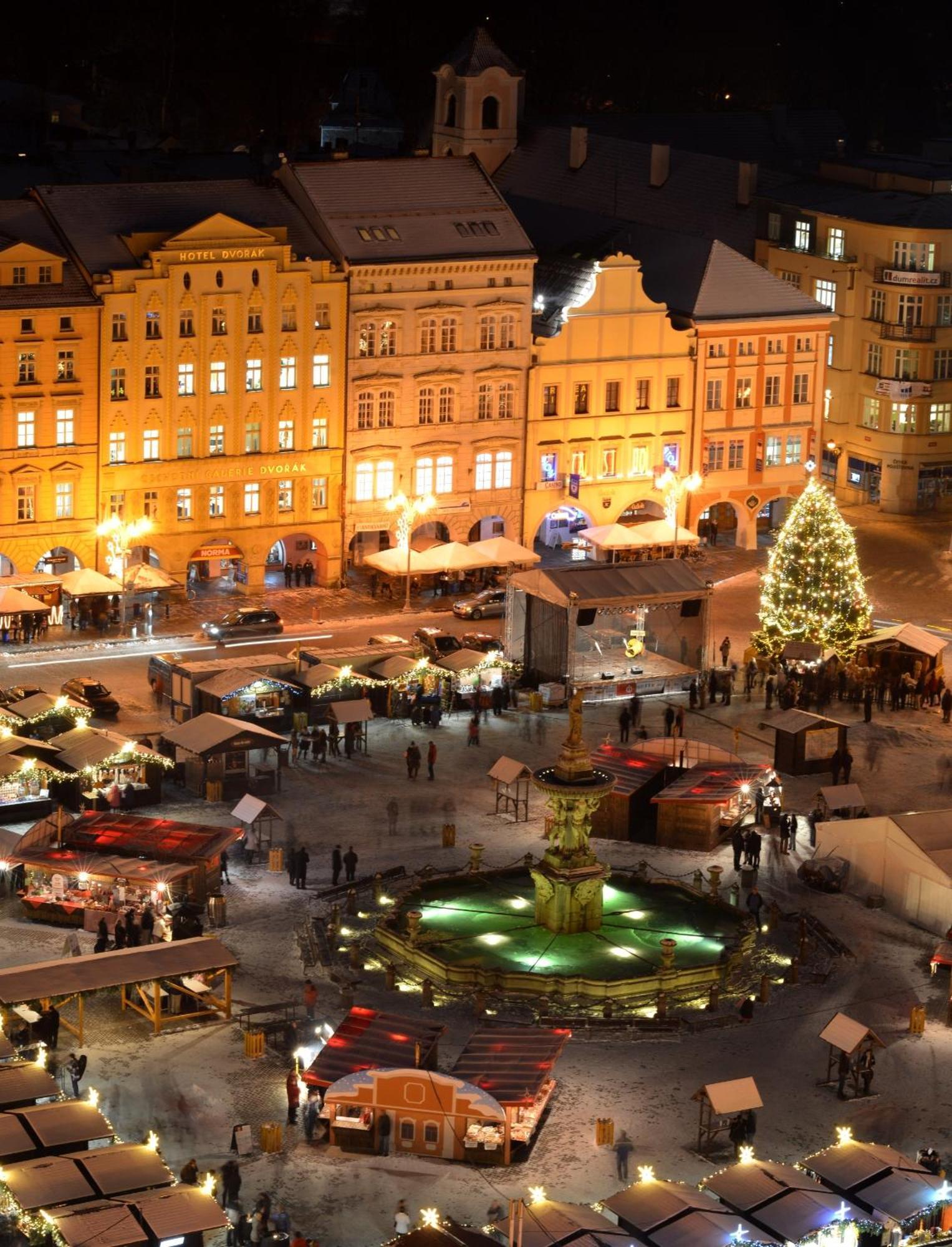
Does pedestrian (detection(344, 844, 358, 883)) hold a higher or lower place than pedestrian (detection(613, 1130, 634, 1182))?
higher

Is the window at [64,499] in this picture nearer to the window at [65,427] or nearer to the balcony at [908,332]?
the window at [65,427]

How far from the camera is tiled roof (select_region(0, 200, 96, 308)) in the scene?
342 ft

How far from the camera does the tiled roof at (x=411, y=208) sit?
11056 cm

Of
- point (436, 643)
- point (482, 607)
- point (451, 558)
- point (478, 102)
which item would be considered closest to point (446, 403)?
point (451, 558)

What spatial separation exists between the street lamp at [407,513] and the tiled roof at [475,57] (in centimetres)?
2575

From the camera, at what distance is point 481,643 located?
102m

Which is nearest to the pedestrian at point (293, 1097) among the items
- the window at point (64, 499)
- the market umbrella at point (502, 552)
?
the window at point (64, 499)

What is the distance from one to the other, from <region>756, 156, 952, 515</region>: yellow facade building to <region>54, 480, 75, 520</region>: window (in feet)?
118

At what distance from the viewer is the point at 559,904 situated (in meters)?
76.4

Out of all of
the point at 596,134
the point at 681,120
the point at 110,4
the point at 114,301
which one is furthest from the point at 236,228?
the point at 110,4

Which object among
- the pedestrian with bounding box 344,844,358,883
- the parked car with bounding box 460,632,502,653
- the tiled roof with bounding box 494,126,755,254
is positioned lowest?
the pedestrian with bounding box 344,844,358,883

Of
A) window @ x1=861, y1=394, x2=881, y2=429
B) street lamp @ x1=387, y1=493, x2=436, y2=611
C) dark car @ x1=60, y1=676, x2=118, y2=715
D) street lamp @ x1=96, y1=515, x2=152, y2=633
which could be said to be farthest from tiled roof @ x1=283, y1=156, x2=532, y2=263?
dark car @ x1=60, y1=676, x2=118, y2=715

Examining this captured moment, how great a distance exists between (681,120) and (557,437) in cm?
3380

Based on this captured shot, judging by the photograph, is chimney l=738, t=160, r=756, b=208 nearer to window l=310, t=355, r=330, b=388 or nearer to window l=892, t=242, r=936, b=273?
window l=892, t=242, r=936, b=273
